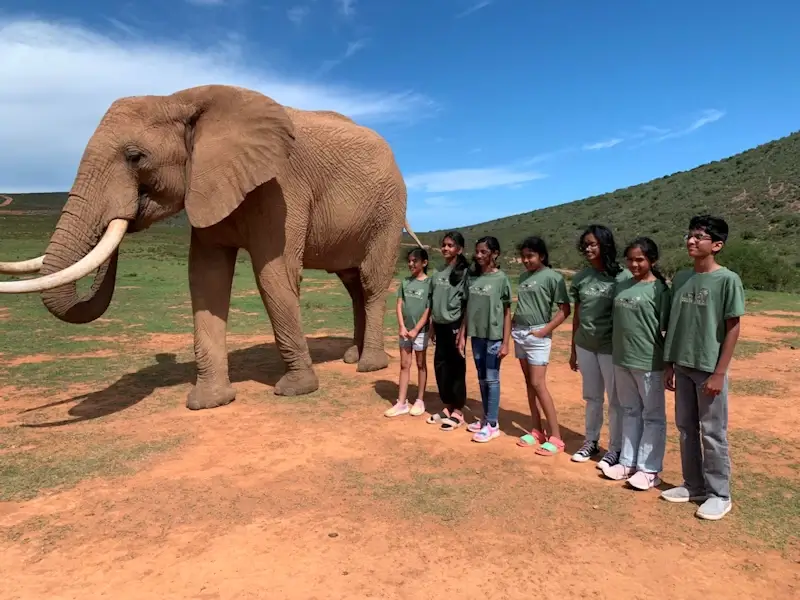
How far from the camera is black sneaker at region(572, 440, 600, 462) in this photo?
14.6 feet

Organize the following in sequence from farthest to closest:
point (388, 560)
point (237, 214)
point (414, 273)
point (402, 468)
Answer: point (237, 214) < point (414, 273) < point (402, 468) < point (388, 560)

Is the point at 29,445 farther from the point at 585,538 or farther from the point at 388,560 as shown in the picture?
the point at 585,538

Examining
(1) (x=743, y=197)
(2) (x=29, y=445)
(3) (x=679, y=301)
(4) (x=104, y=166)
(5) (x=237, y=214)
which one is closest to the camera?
(3) (x=679, y=301)

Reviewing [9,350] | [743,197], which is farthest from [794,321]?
[743,197]

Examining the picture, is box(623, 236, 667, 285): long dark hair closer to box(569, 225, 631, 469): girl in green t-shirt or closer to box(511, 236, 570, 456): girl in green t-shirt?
box(569, 225, 631, 469): girl in green t-shirt

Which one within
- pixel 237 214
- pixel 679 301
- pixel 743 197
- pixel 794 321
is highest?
pixel 743 197

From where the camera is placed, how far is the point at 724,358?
129 inches

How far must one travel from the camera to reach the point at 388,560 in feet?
9.96

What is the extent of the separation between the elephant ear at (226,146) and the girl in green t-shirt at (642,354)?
11.9ft

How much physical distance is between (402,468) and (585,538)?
1.52 meters

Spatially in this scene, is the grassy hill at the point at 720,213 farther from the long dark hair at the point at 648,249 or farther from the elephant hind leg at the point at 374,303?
the long dark hair at the point at 648,249

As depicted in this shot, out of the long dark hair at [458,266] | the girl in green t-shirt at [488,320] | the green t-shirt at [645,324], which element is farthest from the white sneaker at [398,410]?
the green t-shirt at [645,324]

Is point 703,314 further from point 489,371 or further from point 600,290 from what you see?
point 489,371

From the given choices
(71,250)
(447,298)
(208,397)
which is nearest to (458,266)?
(447,298)
